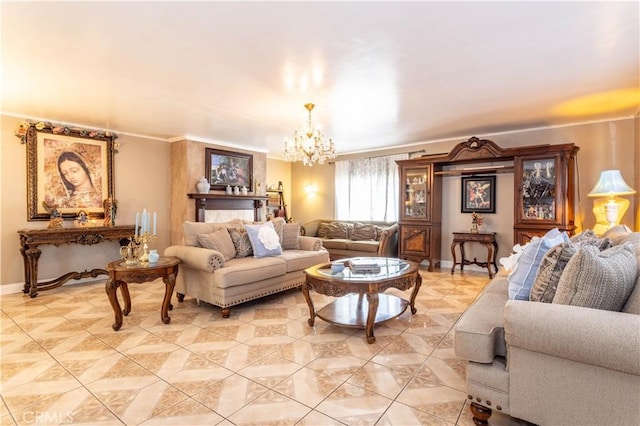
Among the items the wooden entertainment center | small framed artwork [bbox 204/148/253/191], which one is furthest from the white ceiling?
small framed artwork [bbox 204/148/253/191]

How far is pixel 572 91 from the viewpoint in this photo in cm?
340

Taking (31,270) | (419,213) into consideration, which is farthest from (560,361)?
(31,270)

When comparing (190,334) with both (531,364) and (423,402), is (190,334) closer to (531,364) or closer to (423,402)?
(423,402)

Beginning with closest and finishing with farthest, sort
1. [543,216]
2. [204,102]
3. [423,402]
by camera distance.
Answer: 1. [423,402]
2. [204,102]
3. [543,216]

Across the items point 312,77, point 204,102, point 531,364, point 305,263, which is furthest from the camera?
point 305,263

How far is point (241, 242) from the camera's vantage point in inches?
154

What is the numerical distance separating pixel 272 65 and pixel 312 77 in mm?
422

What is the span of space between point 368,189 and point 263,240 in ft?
11.5

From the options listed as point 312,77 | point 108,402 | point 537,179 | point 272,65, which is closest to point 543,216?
point 537,179

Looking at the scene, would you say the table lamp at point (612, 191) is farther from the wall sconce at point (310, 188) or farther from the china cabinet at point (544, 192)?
the wall sconce at point (310, 188)

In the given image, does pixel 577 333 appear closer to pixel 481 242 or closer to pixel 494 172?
pixel 481 242

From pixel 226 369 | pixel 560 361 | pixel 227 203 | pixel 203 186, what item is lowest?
pixel 226 369

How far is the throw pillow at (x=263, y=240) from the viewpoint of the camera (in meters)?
3.88

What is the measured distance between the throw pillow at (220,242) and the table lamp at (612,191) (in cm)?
454
